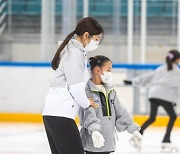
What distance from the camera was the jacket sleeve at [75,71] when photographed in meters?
3.52

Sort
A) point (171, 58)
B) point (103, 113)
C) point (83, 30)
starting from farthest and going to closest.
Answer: point (171, 58) < point (103, 113) < point (83, 30)

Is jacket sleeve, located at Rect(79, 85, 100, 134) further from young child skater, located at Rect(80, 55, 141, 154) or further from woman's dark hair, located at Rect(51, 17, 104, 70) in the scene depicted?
woman's dark hair, located at Rect(51, 17, 104, 70)

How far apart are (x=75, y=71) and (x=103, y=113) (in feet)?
1.58

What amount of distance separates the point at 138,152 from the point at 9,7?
6.24 metres

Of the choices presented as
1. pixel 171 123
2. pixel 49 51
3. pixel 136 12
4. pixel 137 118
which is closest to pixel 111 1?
pixel 136 12

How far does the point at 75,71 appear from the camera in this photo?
138 inches

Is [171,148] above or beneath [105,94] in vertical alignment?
beneath

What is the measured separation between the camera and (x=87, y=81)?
390 cm

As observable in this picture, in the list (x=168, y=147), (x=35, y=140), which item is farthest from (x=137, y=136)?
(x=35, y=140)

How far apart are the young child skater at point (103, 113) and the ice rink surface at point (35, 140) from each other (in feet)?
9.71

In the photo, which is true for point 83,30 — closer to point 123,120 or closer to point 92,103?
point 92,103

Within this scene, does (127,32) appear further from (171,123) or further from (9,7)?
(171,123)

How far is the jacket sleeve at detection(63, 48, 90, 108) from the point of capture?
3.52 m

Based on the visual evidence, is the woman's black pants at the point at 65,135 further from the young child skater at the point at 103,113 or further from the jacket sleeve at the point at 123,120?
the jacket sleeve at the point at 123,120
